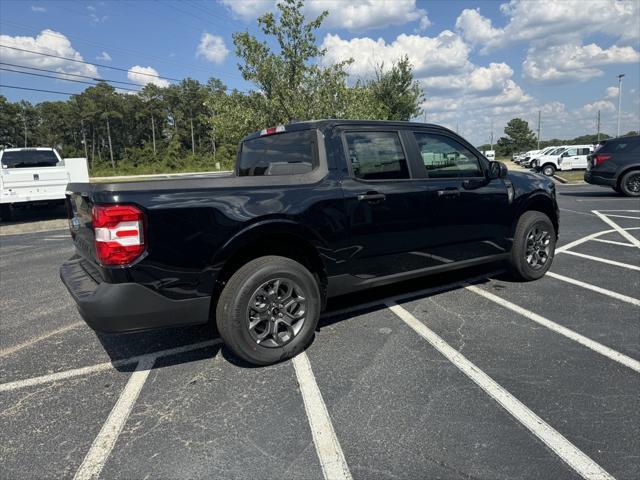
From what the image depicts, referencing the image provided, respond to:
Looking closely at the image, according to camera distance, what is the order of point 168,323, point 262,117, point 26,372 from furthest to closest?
point 262,117, point 26,372, point 168,323

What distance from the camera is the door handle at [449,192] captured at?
4094 millimetres

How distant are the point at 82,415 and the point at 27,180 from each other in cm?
1101

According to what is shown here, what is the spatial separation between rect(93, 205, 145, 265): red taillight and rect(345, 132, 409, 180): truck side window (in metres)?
1.77

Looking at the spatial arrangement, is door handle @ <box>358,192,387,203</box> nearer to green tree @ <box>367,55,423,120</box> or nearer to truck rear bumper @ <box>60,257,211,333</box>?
truck rear bumper @ <box>60,257,211,333</box>

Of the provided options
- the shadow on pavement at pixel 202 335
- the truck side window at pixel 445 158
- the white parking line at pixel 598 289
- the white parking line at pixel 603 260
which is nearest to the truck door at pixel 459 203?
the truck side window at pixel 445 158

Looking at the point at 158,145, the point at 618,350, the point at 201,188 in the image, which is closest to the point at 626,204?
the point at 618,350

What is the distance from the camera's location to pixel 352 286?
3680 millimetres

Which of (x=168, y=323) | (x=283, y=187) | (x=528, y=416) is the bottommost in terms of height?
(x=528, y=416)

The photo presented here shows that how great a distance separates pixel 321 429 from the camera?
8.01 ft

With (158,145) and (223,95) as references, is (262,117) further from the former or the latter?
(158,145)

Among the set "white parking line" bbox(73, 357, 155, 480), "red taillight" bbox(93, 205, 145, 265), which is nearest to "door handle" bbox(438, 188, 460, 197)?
"red taillight" bbox(93, 205, 145, 265)

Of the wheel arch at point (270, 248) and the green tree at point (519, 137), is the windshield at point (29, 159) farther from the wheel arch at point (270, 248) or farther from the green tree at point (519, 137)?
the green tree at point (519, 137)

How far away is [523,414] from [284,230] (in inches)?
75.7

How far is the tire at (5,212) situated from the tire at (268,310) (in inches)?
484
